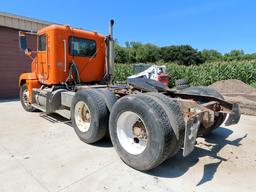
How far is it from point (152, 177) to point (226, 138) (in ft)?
7.50

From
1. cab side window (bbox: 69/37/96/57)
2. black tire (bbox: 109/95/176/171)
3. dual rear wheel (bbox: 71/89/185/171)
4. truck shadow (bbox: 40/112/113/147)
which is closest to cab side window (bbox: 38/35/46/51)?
cab side window (bbox: 69/37/96/57)

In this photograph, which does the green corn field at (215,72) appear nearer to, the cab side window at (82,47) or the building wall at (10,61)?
the building wall at (10,61)

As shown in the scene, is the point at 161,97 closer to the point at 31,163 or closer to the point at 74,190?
the point at 74,190

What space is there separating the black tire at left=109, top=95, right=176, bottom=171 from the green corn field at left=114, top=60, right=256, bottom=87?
387 inches

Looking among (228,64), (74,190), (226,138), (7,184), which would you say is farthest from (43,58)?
(228,64)

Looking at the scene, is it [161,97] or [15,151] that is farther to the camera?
[15,151]

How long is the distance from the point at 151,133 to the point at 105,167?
2.89 ft

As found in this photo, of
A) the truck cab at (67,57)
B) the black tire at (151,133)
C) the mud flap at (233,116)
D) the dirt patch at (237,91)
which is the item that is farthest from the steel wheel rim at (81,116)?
the dirt patch at (237,91)

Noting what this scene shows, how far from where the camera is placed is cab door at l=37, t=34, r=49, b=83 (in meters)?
5.36

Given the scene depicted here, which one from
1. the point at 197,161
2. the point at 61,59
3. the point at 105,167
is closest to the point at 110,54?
the point at 61,59

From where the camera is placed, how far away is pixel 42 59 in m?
5.58

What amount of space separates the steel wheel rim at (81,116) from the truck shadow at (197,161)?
5.83ft

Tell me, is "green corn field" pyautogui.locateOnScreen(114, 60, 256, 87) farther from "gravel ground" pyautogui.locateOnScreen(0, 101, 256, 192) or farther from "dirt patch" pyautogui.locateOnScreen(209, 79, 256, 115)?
"gravel ground" pyautogui.locateOnScreen(0, 101, 256, 192)

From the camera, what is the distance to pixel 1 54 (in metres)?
9.50
